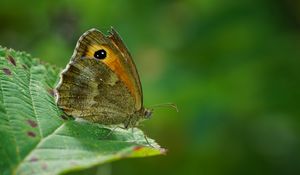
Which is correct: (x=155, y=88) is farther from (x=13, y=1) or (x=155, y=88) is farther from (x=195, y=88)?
(x=13, y=1)

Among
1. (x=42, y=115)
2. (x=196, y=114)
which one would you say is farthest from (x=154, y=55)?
(x=42, y=115)

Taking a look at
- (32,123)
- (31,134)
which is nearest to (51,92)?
(32,123)

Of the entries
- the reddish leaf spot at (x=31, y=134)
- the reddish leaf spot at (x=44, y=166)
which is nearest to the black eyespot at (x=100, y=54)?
the reddish leaf spot at (x=31, y=134)

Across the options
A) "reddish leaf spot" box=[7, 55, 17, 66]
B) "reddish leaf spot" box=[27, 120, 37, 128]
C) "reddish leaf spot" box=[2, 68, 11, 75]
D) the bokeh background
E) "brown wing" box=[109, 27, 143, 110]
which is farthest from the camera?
the bokeh background

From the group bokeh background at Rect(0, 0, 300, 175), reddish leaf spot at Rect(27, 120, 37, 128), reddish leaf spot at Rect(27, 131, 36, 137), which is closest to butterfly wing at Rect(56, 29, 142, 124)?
reddish leaf spot at Rect(27, 120, 37, 128)

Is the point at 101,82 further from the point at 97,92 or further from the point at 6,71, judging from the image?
the point at 6,71

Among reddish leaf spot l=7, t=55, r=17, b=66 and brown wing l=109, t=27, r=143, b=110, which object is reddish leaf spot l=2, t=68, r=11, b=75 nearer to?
reddish leaf spot l=7, t=55, r=17, b=66

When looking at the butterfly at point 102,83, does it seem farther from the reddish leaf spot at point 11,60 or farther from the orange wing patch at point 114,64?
the reddish leaf spot at point 11,60
